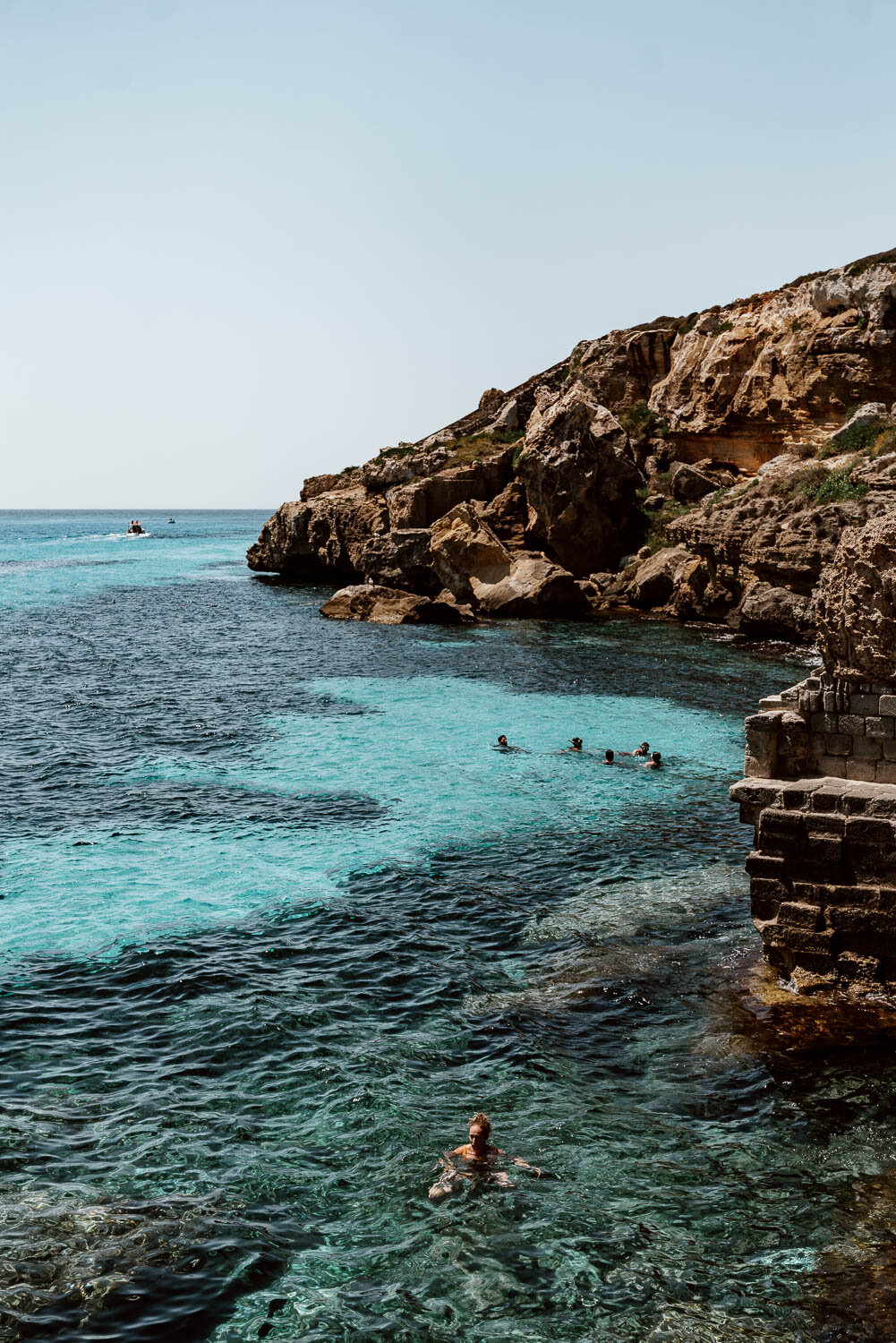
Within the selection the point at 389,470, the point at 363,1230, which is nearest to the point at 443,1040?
the point at 363,1230

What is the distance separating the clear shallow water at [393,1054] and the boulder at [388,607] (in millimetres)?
26283

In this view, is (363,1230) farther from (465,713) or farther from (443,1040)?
(465,713)

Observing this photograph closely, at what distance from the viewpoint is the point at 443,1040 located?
49.0ft

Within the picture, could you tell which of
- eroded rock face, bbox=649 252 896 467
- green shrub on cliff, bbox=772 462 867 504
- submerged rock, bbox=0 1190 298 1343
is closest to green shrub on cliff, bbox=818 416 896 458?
green shrub on cliff, bbox=772 462 867 504

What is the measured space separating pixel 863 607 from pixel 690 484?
2119 inches

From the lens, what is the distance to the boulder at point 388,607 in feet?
196

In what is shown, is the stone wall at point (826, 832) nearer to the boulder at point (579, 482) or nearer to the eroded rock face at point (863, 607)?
the eroded rock face at point (863, 607)

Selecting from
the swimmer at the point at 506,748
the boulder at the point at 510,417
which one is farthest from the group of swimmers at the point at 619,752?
the boulder at the point at 510,417

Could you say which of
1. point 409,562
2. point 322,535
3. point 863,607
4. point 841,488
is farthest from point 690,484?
point 863,607

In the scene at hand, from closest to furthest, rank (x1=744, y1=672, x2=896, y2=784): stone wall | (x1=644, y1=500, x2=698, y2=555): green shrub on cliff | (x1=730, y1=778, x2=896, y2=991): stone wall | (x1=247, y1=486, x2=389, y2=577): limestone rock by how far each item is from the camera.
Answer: (x1=730, y1=778, x2=896, y2=991): stone wall < (x1=744, y1=672, x2=896, y2=784): stone wall < (x1=644, y1=500, x2=698, y2=555): green shrub on cliff < (x1=247, y1=486, x2=389, y2=577): limestone rock

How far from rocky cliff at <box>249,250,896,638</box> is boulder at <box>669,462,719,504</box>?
0.13 m

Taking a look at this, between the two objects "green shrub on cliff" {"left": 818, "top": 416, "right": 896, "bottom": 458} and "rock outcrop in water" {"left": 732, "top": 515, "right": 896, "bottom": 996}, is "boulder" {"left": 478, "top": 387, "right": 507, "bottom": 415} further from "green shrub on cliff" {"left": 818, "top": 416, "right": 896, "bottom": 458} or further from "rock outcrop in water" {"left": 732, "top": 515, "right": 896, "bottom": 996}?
"rock outcrop in water" {"left": 732, "top": 515, "right": 896, "bottom": 996}

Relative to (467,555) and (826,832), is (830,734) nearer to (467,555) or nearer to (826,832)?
(826,832)

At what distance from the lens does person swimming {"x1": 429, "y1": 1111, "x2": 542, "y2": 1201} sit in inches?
449
